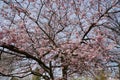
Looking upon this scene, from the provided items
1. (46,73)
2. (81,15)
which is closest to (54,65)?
(46,73)

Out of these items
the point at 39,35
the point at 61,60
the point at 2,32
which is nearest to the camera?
the point at 2,32

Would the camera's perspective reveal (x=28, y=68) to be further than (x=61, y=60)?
Yes

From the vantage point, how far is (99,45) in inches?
303

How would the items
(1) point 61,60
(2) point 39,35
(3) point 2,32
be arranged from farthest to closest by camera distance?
1. (2) point 39,35
2. (1) point 61,60
3. (3) point 2,32

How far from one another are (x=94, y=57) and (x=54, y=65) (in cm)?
116

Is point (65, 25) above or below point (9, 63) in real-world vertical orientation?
above

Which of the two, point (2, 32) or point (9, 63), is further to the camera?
point (9, 63)

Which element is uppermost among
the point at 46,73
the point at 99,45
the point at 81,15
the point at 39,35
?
the point at 81,15

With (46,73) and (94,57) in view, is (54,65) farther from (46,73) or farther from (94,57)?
(94,57)

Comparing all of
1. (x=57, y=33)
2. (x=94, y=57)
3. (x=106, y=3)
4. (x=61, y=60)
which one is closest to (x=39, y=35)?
(x=57, y=33)

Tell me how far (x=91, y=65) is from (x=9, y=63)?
7.95ft

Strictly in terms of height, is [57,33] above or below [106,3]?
below

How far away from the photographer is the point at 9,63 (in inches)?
315

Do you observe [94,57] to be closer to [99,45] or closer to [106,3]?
[99,45]
